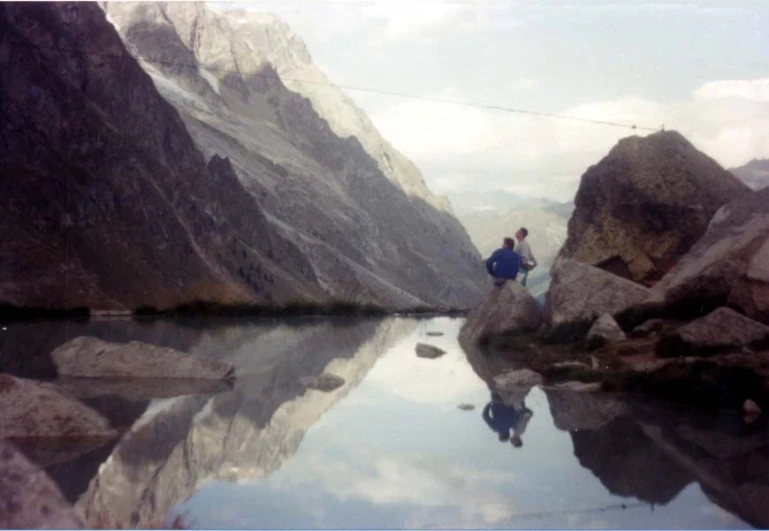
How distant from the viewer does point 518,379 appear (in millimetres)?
16141

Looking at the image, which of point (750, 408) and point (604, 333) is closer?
point (750, 408)

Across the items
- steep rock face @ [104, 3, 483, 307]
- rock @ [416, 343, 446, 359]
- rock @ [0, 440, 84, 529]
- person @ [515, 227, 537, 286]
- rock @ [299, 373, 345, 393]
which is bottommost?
steep rock face @ [104, 3, 483, 307]

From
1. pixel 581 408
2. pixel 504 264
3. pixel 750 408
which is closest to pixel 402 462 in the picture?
pixel 581 408

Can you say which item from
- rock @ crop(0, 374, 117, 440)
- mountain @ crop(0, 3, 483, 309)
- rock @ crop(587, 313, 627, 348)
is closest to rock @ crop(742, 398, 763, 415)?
rock @ crop(587, 313, 627, 348)

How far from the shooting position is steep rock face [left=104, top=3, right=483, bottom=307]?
10562 cm

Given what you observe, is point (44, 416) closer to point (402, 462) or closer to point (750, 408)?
point (402, 462)

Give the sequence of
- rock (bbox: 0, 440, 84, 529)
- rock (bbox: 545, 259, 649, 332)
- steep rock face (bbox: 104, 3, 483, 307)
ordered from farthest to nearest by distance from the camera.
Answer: steep rock face (bbox: 104, 3, 483, 307)
rock (bbox: 545, 259, 649, 332)
rock (bbox: 0, 440, 84, 529)

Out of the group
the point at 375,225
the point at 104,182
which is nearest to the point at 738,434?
the point at 104,182

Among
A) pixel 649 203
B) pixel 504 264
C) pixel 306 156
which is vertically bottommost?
pixel 306 156

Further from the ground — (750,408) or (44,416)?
(44,416)

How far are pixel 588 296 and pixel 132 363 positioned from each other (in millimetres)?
→ 8630

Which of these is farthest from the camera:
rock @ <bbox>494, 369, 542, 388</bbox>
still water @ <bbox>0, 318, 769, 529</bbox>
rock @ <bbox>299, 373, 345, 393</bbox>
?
rock @ <bbox>494, 369, 542, 388</bbox>

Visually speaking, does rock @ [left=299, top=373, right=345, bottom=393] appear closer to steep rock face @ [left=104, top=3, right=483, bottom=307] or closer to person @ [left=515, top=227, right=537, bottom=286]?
person @ [left=515, top=227, right=537, bottom=286]

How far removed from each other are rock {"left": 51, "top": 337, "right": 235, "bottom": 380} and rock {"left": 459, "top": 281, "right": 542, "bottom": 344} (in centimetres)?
733
